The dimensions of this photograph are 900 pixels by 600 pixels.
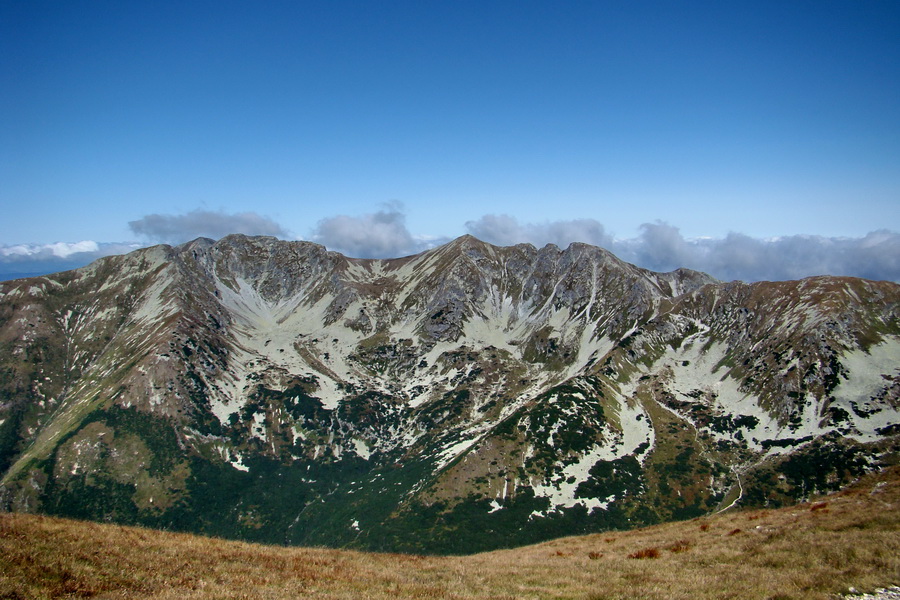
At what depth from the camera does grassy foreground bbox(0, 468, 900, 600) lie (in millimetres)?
18516

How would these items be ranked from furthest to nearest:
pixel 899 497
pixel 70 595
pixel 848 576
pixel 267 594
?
pixel 899 497 < pixel 848 576 < pixel 267 594 < pixel 70 595

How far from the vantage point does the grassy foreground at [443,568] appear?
1852 cm

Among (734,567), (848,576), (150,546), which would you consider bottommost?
(734,567)

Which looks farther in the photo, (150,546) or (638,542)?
(638,542)

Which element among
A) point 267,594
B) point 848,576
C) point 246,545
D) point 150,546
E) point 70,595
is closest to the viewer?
point 70,595

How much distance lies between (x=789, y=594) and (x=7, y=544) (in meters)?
33.8

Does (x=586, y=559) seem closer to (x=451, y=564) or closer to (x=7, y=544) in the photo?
(x=451, y=564)

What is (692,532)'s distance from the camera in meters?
39.2

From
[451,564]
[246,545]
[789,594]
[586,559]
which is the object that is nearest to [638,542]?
[586,559]

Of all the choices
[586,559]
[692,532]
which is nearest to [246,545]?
[586,559]

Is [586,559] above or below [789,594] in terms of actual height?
below

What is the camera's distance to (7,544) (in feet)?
63.1

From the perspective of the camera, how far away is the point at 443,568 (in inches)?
1163

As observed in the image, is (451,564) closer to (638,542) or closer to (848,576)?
(638,542)
